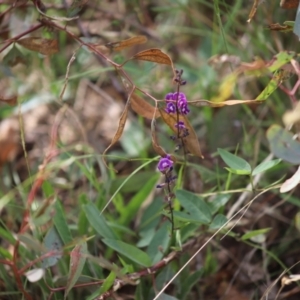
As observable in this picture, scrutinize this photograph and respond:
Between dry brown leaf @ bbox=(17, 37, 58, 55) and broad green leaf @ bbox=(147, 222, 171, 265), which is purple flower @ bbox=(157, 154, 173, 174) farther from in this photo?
dry brown leaf @ bbox=(17, 37, 58, 55)

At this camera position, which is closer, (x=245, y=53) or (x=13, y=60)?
(x=13, y=60)

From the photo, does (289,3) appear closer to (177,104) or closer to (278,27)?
(278,27)

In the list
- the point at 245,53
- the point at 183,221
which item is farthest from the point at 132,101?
the point at 245,53

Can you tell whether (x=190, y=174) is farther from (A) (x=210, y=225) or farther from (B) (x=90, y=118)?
(B) (x=90, y=118)

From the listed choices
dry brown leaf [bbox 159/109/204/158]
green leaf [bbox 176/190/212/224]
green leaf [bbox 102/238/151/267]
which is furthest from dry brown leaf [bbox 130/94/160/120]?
green leaf [bbox 102/238/151/267]

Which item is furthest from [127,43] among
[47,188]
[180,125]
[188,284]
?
[188,284]

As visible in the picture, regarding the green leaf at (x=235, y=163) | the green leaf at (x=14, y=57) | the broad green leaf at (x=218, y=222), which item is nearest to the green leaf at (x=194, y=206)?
the broad green leaf at (x=218, y=222)
